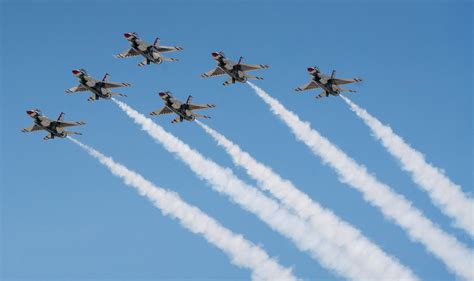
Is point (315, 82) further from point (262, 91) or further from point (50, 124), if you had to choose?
point (50, 124)

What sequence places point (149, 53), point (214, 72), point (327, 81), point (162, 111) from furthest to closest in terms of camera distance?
point (149, 53)
point (162, 111)
point (214, 72)
point (327, 81)

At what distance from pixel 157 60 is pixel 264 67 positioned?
1801cm

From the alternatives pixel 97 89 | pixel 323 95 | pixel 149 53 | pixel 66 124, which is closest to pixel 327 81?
pixel 323 95

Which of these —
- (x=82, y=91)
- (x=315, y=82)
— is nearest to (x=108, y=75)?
(x=82, y=91)

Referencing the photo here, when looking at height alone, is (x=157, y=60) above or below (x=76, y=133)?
above

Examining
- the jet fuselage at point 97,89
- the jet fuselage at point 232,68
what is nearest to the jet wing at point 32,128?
the jet fuselage at point 97,89

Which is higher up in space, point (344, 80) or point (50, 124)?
point (344, 80)

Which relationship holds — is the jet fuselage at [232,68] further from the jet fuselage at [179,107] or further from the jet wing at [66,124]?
the jet wing at [66,124]

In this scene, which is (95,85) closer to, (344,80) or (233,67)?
(233,67)

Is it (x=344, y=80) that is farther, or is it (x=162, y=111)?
(x=162, y=111)

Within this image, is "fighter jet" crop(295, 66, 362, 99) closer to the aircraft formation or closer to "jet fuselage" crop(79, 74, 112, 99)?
the aircraft formation

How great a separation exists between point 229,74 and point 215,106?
568 cm

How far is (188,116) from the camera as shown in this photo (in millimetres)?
194250

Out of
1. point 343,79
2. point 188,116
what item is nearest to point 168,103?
point 188,116
